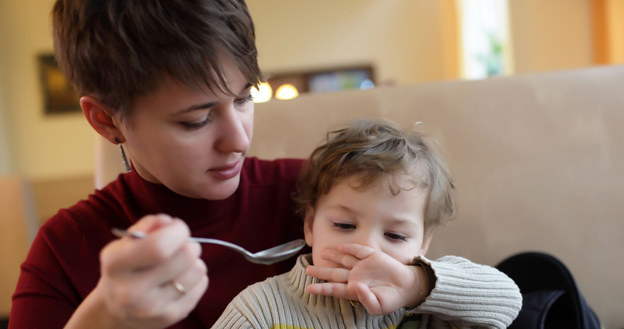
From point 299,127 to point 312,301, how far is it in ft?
1.92

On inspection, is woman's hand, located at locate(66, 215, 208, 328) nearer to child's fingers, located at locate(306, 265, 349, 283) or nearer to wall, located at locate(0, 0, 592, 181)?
child's fingers, located at locate(306, 265, 349, 283)

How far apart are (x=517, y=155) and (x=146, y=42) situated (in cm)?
100

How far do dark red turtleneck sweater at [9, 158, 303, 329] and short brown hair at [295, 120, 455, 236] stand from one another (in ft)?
0.27

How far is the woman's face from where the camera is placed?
821 mm

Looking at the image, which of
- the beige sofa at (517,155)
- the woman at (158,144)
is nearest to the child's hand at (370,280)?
the woman at (158,144)

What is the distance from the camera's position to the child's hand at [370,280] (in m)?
0.84

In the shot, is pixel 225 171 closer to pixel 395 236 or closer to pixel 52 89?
pixel 395 236

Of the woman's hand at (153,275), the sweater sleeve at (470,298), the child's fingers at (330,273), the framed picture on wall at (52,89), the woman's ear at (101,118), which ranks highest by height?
the framed picture on wall at (52,89)

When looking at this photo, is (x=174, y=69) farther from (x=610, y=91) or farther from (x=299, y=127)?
(x=610, y=91)

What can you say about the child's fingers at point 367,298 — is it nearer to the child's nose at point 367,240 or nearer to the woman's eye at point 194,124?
the child's nose at point 367,240

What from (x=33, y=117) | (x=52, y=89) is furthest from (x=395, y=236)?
(x=33, y=117)

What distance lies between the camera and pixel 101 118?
0.91 metres

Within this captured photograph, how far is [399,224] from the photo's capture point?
929mm

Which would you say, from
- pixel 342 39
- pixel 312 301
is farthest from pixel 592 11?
pixel 342 39
